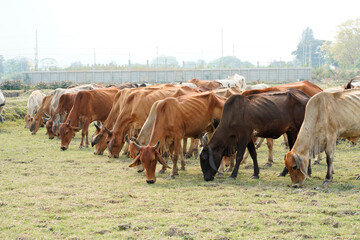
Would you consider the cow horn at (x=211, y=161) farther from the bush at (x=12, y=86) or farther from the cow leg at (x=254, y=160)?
the bush at (x=12, y=86)

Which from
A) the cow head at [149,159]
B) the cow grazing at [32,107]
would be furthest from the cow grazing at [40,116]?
the cow head at [149,159]

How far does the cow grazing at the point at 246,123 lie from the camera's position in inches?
395

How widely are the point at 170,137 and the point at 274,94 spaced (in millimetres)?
2364

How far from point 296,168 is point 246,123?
4.83ft

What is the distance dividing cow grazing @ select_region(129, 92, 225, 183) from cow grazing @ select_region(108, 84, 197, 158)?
6.02ft

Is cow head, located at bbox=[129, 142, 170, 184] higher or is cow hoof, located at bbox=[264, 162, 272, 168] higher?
cow head, located at bbox=[129, 142, 170, 184]

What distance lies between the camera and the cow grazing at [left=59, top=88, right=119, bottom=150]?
15.1 m

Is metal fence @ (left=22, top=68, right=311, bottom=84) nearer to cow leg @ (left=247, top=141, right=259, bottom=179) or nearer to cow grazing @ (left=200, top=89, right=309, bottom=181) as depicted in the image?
cow leg @ (left=247, top=141, right=259, bottom=179)

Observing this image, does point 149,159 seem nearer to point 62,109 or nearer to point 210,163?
point 210,163

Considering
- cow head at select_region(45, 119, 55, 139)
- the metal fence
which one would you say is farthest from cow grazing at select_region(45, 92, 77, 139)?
the metal fence

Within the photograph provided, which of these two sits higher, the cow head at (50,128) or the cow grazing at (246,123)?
the cow grazing at (246,123)

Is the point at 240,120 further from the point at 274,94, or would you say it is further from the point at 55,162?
the point at 55,162

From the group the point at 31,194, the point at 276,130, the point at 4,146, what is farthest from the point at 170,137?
the point at 4,146

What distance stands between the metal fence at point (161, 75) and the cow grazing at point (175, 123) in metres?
42.9
